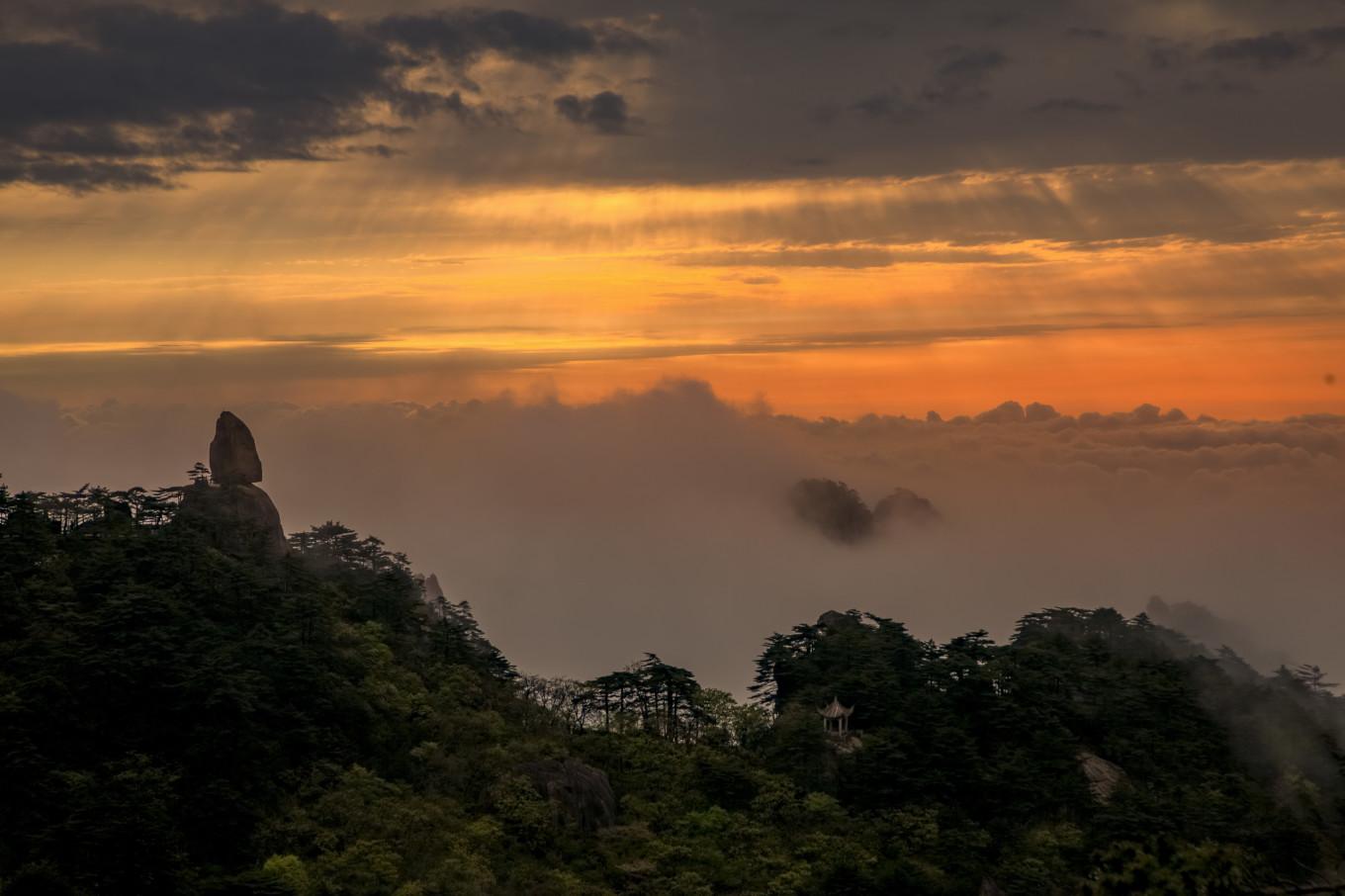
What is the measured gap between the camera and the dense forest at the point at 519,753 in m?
74.9

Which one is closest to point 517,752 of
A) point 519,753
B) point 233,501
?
point 519,753

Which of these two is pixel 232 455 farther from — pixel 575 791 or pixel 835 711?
pixel 835 711

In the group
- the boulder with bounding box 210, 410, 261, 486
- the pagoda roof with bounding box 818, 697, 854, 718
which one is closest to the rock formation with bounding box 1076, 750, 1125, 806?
the pagoda roof with bounding box 818, 697, 854, 718

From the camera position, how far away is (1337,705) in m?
151

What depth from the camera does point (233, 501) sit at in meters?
126

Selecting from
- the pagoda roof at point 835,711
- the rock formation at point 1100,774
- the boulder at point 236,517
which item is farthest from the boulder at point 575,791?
the boulder at point 236,517

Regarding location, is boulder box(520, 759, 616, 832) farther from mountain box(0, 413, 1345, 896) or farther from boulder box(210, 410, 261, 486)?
boulder box(210, 410, 261, 486)

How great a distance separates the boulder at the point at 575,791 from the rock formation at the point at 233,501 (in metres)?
39.0

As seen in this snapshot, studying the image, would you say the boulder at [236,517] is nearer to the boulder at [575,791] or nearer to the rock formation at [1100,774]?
the boulder at [575,791]

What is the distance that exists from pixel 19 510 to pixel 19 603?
630 inches

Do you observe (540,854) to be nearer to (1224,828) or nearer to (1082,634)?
(1224,828)

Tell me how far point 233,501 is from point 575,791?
179 feet

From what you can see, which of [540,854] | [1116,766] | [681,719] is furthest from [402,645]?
[1116,766]

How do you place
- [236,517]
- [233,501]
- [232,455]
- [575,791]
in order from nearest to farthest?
1. [575,791]
2. [236,517]
3. [233,501]
4. [232,455]
